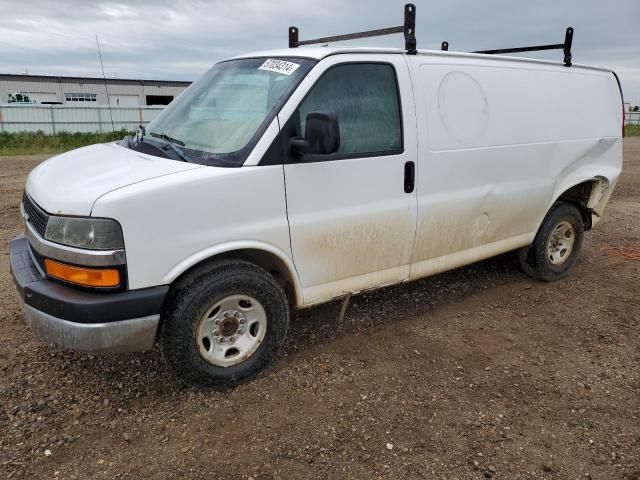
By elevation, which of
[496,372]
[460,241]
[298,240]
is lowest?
[496,372]

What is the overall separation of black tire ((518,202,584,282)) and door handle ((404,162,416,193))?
6.56 feet


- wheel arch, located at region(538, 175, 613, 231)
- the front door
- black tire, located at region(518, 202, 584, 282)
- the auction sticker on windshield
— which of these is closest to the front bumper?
the front door

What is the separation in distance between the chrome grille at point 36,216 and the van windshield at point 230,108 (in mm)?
900

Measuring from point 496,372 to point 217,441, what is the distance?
194 centimetres

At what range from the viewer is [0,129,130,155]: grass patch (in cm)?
1892

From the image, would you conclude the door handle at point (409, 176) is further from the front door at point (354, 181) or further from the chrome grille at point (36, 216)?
the chrome grille at point (36, 216)

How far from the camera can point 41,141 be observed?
68.1ft

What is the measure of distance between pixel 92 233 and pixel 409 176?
84.6 inches

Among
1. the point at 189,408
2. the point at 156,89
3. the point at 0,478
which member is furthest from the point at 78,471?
the point at 156,89

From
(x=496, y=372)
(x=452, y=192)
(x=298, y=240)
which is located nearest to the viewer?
(x=298, y=240)

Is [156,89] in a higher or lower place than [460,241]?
higher

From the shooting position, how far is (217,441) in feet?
9.59

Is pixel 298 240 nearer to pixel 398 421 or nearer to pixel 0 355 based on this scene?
pixel 398 421

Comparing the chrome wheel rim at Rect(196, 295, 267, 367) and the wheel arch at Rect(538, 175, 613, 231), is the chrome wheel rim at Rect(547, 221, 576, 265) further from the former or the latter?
the chrome wheel rim at Rect(196, 295, 267, 367)
